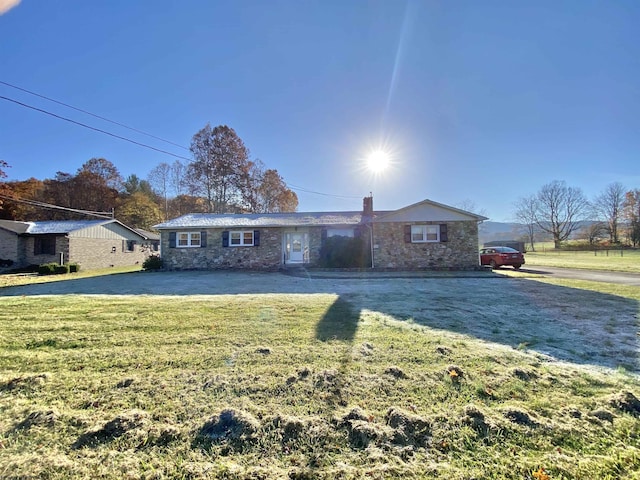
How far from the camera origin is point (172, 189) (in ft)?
114

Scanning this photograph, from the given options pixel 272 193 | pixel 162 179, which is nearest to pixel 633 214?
pixel 272 193

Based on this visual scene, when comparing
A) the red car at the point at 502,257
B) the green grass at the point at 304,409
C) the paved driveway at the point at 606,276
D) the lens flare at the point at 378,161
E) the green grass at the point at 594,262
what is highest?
the lens flare at the point at 378,161

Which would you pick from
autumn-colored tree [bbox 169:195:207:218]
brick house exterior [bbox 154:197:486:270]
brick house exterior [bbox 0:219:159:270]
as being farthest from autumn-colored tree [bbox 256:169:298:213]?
brick house exterior [bbox 154:197:486:270]

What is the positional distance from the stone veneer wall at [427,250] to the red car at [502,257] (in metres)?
2.87

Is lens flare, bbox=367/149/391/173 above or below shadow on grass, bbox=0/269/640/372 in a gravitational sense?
above

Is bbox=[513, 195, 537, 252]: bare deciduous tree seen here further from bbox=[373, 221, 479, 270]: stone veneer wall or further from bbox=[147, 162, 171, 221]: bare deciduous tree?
bbox=[147, 162, 171, 221]: bare deciduous tree

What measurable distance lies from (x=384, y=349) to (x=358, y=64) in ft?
42.2

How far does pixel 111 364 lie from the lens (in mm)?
3486

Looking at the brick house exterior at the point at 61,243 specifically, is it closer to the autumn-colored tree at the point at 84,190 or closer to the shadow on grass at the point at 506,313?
the autumn-colored tree at the point at 84,190

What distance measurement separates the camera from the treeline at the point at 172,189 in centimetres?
2948

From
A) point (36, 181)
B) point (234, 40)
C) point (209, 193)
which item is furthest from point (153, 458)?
point (36, 181)

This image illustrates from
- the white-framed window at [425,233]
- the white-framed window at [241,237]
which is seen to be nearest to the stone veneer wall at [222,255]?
the white-framed window at [241,237]

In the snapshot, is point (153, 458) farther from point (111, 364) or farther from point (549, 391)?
point (549, 391)

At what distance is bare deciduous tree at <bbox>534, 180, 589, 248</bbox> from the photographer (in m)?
47.2
